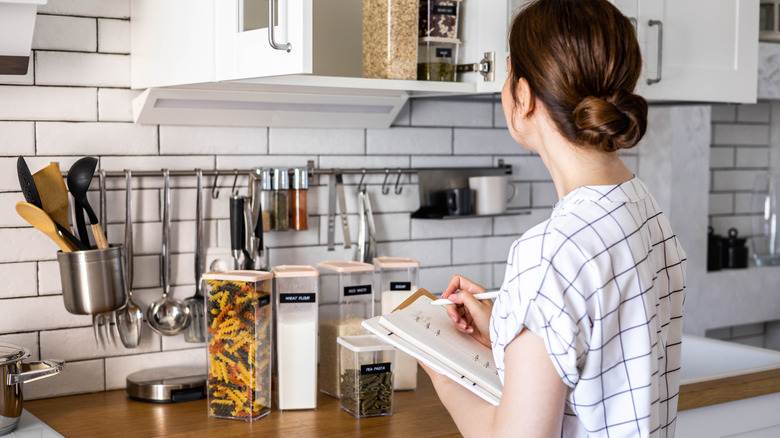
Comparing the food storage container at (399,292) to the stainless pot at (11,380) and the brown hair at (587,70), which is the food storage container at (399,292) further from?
Result: the brown hair at (587,70)

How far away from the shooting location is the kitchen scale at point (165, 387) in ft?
5.46

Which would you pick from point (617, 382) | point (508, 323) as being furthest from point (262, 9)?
point (617, 382)

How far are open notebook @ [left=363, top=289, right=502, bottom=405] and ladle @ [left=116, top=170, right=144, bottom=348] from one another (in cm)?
66

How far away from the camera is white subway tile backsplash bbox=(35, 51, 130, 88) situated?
5.42ft

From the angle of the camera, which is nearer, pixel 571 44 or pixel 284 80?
pixel 571 44

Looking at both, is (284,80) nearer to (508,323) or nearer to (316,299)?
(316,299)

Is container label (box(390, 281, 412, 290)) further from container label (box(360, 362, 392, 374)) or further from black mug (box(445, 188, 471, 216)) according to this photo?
black mug (box(445, 188, 471, 216))

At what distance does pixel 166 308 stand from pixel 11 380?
0.41 metres

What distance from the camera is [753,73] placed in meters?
2.08

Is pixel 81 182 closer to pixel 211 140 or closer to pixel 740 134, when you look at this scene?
pixel 211 140

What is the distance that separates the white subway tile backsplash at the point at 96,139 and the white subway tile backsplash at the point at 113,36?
0.53 feet

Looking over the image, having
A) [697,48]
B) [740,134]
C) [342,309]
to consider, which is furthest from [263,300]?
[740,134]

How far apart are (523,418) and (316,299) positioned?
2.47ft

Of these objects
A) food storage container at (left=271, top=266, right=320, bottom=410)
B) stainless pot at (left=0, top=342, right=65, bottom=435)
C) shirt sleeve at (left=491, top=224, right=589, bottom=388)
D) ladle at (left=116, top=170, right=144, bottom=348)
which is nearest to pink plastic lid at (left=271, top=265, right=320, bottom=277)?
food storage container at (left=271, top=266, right=320, bottom=410)
